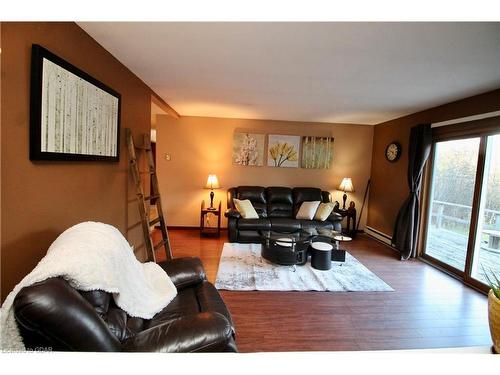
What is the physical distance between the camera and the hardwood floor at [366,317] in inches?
77.9

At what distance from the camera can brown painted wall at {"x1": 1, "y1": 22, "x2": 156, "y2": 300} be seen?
1.25 metres

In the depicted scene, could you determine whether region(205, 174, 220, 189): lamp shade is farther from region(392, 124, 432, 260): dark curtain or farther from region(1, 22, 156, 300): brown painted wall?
region(392, 124, 432, 260): dark curtain

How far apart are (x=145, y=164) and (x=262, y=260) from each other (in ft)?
6.90

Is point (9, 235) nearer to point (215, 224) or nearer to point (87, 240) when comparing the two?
point (87, 240)

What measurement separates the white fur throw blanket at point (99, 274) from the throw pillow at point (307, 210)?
128 inches

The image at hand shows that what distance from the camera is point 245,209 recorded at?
4484 millimetres

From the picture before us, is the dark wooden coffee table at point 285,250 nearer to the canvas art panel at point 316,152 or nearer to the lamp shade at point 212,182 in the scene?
the lamp shade at point 212,182

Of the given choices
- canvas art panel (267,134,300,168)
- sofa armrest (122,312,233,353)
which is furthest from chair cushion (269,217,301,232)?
sofa armrest (122,312,233,353)

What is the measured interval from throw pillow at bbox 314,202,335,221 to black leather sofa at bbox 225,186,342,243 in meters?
0.08

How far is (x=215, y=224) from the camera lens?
17.3ft

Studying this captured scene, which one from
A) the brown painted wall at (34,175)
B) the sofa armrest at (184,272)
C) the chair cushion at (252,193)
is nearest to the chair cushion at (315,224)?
the chair cushion at (252,193)

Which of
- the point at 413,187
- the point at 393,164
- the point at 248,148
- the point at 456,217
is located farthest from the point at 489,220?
the point at 248,148
